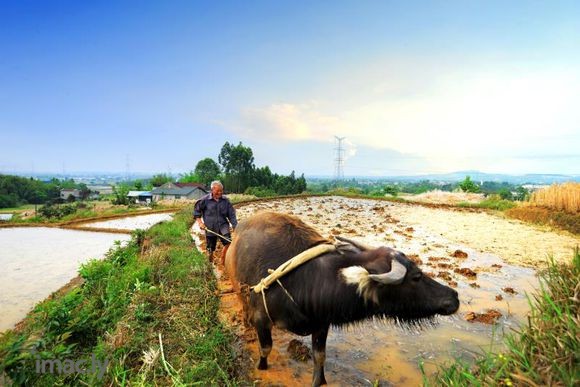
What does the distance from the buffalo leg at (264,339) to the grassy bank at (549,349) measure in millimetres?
1825

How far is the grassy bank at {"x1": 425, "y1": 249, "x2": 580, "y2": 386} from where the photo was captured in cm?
150

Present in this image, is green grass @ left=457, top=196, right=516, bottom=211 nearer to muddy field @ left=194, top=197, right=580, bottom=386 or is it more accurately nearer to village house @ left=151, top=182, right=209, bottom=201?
muddy field @ left=194, top=197, right=580, bottom=386

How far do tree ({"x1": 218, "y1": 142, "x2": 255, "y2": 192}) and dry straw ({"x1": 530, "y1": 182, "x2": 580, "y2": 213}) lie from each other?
145ft

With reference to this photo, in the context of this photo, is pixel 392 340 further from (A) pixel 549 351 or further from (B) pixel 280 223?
(A) pixel 549 351

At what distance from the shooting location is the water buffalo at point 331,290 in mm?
2799

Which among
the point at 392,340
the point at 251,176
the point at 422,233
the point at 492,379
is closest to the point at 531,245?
the point at 422,233

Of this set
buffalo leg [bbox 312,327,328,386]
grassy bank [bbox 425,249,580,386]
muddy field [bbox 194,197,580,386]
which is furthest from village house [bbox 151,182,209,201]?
grassy bank [bbox 425,249,580,386]

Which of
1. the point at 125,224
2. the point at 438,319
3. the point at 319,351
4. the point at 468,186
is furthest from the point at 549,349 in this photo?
the point at 468,186

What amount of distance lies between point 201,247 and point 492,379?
351 inches

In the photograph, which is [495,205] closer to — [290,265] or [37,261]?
[290,265]

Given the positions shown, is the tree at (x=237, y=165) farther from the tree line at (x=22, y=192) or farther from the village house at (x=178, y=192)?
the tree line at (x=22, y=192)

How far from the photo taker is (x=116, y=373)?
265 cm

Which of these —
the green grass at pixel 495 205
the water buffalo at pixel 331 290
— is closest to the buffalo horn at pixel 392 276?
the water buffalo at pixel 331 290

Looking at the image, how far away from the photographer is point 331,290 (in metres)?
2.90
